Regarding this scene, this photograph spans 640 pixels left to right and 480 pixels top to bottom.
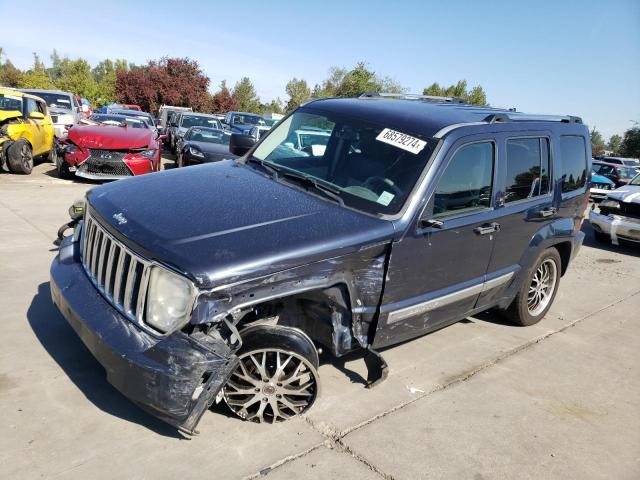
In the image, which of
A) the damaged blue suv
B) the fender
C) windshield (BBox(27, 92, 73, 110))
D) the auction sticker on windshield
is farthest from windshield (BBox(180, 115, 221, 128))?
the fender

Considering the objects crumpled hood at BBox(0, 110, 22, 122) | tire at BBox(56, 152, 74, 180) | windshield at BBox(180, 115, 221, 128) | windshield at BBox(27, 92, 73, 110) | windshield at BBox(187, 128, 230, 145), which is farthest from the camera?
windshield at BBox(180, 115, 221, 128)

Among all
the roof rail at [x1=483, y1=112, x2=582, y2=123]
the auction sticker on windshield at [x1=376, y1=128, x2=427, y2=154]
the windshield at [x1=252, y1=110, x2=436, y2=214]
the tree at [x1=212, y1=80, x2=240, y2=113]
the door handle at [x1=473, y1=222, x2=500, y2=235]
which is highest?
the roof rail at [x1=483, y1=112, x2=582, y2=123]

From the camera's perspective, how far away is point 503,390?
3.99m

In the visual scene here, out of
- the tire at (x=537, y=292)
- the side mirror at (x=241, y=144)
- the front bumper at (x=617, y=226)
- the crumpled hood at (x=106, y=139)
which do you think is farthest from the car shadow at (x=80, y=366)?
the front bumper at (x=617, y=226)

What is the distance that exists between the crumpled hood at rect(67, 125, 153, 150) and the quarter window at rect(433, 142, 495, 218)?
7.75 meters

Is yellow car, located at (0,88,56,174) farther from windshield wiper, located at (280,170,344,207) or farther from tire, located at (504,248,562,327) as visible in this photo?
tire, located at (504,248,562,327)

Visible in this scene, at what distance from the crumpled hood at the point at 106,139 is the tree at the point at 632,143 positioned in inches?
2287

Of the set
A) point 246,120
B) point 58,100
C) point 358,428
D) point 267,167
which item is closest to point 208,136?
point 58,100

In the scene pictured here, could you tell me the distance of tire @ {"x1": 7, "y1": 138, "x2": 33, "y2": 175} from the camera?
10.5 meters

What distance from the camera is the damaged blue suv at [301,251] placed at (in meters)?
2.71

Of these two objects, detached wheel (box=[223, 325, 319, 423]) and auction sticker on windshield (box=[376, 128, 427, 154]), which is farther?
auction sticker on windshield (box=[376, 128, 427, 154])

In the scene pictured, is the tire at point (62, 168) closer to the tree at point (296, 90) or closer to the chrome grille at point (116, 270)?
the chrome grille at point (116, 270)

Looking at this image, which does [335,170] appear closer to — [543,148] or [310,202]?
[310,202]

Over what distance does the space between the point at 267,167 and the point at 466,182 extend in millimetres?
1521
